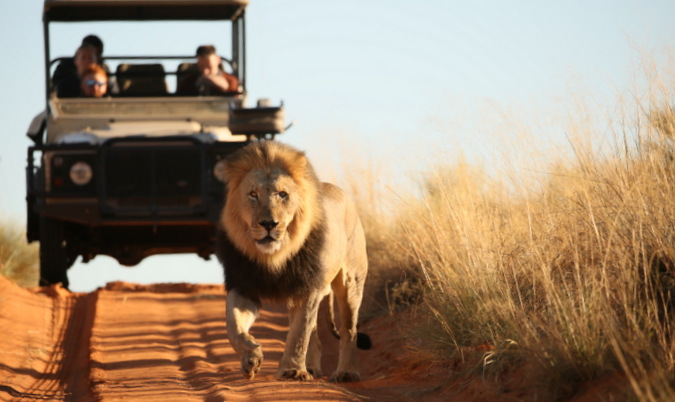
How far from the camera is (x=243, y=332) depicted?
5.47m

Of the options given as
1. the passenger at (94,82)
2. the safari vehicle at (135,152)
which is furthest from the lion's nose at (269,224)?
the passenger at (94,82)

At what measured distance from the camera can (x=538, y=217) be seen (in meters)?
6.05

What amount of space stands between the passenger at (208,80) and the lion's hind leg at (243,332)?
5.71 m

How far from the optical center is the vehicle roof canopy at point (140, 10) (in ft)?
35.6

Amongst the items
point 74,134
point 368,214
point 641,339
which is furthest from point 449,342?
point 74,134

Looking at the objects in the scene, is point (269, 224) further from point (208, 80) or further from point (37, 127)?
point (37, 127)

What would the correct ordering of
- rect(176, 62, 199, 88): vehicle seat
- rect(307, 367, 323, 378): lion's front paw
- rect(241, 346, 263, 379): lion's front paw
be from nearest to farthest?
rect(241, 346, 263, 379): lion's front paw → rect(307, 367, 323, 378): lion's front paw → rect(176, 62, 199, 88): vehicle seat

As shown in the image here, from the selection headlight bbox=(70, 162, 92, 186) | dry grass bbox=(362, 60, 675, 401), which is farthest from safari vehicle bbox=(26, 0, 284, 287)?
dry grass bbox=(362, 60, 675, 401)

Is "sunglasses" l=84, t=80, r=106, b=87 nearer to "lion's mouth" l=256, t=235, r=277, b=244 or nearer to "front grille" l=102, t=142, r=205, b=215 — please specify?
"front grille" l=102, t=142, r=205, b=215

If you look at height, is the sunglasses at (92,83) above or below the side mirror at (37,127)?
above

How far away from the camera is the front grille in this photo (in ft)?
33.7

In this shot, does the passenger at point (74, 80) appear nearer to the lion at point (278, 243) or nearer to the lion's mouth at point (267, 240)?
the lion at point (278, 243)

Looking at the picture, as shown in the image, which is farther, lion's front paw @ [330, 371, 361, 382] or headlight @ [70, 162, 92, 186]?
headlight @ [70, 162, 92, 186]

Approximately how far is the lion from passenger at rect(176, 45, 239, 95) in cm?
529
